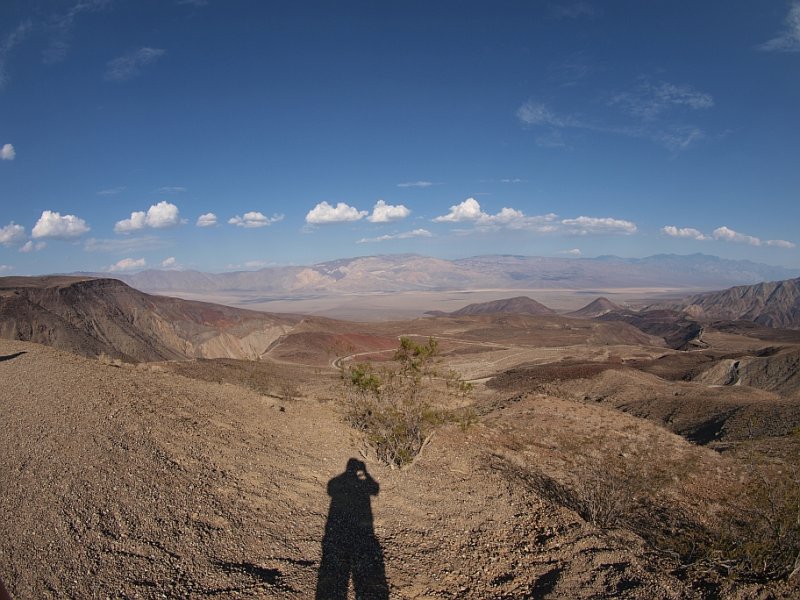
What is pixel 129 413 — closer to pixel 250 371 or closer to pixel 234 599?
pixel 234 599

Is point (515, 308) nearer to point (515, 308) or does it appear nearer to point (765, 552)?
point (515, 308)

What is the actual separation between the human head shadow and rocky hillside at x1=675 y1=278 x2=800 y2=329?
5676 inches

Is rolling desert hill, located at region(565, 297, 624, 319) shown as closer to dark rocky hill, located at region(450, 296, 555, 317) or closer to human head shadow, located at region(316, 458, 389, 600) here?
dark rocky hill, located at region(450, 296, 555, 317)

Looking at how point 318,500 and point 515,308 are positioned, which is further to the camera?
point 515,308

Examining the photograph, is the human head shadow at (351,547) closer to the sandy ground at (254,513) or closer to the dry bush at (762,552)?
the sandy ground at (254,513)

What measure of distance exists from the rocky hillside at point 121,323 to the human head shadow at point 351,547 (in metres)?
32.5

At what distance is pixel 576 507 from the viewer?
10.2 m

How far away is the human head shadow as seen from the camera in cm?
652

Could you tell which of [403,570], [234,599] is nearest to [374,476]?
[403,570]

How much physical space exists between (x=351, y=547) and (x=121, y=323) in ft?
159

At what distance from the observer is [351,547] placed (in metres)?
7.66

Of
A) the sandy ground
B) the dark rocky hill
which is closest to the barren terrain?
the sandy ground

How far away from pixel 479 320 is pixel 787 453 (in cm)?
7959

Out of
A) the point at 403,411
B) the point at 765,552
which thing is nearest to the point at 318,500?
the point at 403,411
